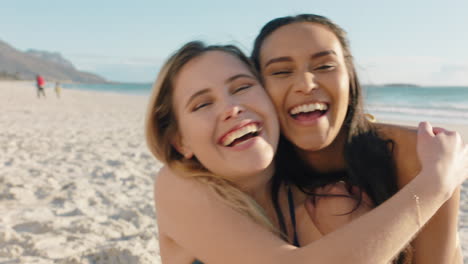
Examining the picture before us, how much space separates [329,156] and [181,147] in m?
0.90

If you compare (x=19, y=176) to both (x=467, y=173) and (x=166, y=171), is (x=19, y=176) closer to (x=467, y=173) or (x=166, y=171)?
(x=166, y=171)

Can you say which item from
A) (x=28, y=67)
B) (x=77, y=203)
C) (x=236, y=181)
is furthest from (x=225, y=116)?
(x=28, y=67)

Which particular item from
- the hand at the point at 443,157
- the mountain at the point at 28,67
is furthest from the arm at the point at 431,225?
the mountain at the point at 28,67

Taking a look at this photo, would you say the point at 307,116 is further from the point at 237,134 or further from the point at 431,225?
the point at 431,225

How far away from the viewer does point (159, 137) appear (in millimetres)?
2297

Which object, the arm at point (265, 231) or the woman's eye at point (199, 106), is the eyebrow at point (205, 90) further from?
the arm at point (265, 231)

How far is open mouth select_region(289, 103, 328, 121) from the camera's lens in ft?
7.00

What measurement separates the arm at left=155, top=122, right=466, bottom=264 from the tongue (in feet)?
2.13

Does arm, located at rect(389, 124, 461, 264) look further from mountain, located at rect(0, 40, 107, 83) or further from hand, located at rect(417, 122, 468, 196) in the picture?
mountain, located at rect(0, 40, 107, 83)

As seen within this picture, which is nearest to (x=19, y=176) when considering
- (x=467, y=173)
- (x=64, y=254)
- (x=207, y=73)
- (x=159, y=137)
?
(x=64, y=254)

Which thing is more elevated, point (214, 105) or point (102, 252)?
point (214, 105)

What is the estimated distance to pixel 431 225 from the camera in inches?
80.4

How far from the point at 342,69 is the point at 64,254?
2.62 meters

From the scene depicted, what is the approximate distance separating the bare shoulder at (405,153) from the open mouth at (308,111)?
43 centimetres
